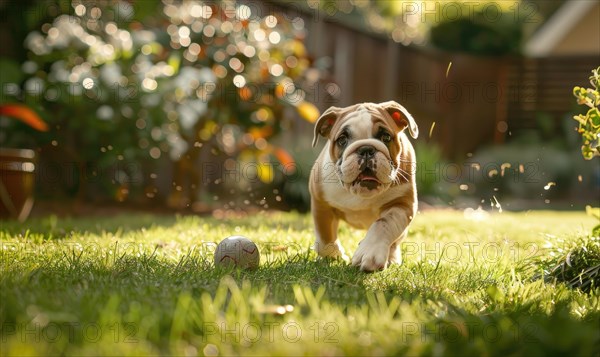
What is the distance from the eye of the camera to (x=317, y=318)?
220 centimetres

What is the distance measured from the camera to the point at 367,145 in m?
3.29

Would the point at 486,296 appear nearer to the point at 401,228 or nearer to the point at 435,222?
the point at 401,228

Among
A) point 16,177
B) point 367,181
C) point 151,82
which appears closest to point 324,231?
point 367,181

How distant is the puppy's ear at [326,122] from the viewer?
12.0 ft

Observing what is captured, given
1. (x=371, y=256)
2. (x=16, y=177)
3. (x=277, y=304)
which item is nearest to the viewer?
(x=277, y=304)

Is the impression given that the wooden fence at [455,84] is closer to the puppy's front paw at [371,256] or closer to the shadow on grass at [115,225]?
the shadow on grass at [115,225]

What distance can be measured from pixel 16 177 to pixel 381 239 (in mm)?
3561

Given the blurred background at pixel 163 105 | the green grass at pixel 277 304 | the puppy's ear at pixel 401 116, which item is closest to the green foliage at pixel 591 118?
the green grass at pixel 277 304

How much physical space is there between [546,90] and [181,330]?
12460 mm

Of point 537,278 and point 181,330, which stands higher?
point 181,330

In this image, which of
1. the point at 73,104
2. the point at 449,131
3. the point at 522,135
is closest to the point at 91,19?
the point at 73,104

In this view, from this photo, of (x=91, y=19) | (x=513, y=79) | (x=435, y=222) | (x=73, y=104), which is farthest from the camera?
(x=513, y=79)

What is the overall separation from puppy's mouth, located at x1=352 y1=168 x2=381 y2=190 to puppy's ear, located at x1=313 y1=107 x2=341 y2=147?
468 mm

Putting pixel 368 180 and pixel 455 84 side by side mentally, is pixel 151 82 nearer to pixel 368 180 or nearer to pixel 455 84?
pixel 368 180
